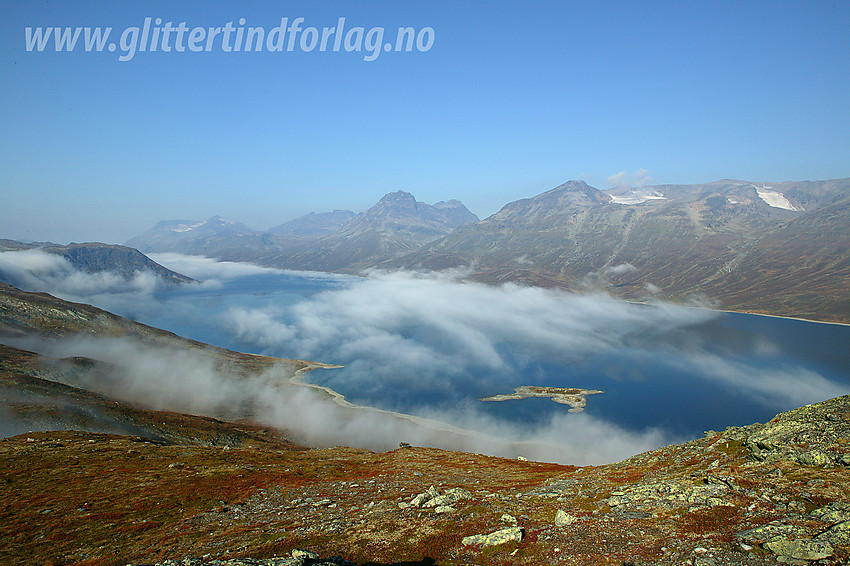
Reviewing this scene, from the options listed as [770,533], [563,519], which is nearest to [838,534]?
[770,533]

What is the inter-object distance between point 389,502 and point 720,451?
Answer: 36.1 metres

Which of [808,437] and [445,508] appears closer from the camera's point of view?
[445,508]

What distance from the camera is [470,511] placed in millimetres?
33281

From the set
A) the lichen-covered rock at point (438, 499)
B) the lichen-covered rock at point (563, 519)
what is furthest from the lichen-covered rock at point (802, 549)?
the lichen-covered rock at point (438, 499)

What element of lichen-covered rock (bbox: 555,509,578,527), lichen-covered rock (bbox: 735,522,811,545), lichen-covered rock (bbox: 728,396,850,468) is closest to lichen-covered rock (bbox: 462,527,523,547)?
lichen-covered rock (bbox: 555,509,578,527)

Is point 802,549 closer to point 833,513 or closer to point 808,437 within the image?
point 833,513

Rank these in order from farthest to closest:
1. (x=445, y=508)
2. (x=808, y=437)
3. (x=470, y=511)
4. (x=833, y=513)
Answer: (x=808, y=437) → (x=445, y=508) → (x=470, y=511) → (x=833, y=513)

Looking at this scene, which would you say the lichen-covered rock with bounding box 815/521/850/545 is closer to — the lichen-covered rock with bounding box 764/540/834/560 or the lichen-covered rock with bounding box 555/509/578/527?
the lichen-covered rock with bounding box 764/540/834/560

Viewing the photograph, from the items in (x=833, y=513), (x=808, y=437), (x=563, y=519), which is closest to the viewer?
(x=833, y=513)

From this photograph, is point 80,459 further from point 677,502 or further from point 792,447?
point 792,447

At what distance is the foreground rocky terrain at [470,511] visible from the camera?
Result: 2262 cm

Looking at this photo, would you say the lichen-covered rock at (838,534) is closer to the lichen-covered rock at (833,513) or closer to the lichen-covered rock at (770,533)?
the lichen-covered rock at (770,533)

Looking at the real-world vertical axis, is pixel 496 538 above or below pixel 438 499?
above

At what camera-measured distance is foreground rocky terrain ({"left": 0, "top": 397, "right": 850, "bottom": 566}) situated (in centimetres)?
2262
